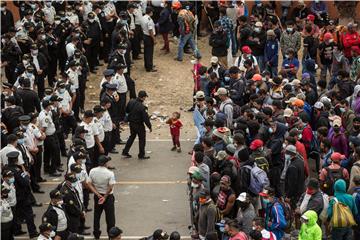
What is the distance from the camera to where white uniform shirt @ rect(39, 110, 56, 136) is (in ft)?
61.2

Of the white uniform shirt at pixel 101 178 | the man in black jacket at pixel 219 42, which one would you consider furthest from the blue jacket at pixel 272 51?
the white uniform shirt at pixel 101 178

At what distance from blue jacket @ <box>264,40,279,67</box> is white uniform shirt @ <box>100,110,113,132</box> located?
19.0 ft

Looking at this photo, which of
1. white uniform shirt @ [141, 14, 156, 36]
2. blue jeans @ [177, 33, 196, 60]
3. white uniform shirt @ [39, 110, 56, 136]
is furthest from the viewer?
blue jeans @ [177, 33, 196, 60]

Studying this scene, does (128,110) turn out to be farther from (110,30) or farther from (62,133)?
(110,30)

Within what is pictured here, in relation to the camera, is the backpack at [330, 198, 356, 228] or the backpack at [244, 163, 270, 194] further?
the backpack at [244, 163, 270, 194]

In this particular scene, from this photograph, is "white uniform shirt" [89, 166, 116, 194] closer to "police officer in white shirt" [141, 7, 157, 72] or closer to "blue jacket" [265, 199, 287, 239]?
"blue jacket" [265, 199, 287, 239]

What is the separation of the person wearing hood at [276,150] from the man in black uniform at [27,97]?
235 inches

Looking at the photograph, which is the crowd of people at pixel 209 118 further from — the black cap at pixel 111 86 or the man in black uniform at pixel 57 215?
the black cap at pixel 111 86

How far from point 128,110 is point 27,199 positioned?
4.23 meters

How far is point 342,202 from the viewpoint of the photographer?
14.7 m

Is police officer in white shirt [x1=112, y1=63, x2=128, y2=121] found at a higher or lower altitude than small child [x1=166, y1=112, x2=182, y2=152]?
higher

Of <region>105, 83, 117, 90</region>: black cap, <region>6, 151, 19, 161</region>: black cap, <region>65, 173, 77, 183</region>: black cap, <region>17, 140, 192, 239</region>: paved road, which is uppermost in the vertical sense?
<region>105, 83, 117, 90</region>: black cap

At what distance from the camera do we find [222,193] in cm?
1508

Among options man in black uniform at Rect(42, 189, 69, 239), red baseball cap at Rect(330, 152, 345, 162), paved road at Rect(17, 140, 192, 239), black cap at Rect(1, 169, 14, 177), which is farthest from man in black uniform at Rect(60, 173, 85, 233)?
red baseball cap at Rect(330, 152, 345, 162)
